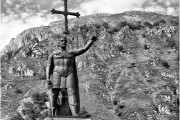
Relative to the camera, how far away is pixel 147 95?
78375mm

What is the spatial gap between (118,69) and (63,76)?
8073 centimetres

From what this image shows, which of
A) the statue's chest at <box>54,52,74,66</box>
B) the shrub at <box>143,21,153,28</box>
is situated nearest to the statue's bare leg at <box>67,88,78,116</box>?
the statue's chest at <box>54,52,74,66</box>

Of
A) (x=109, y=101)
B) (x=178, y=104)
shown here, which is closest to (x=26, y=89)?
(x=109, y=101)

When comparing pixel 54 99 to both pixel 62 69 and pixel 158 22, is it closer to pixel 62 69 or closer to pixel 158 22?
pixel 62 69

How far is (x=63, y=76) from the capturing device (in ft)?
41.2

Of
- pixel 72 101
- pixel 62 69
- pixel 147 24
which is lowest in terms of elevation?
pixel 72 101

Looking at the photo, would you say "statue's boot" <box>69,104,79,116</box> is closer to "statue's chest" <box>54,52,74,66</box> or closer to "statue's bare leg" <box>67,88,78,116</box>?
"statue's bare leg" <box>67,88,78,116</box>

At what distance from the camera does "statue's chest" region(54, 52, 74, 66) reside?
12.7 metres

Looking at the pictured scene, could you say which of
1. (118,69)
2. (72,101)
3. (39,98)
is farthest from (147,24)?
(72,101)

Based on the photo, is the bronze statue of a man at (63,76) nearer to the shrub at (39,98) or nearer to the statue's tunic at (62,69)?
the statue's tunic at (62,69)

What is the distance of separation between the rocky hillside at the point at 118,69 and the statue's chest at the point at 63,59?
155ft

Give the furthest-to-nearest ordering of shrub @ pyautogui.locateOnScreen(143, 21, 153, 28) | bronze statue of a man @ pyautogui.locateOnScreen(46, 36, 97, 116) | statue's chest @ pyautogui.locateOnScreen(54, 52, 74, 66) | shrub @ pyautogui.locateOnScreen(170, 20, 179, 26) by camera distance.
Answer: shrub @ pyautogui.locateOnScreen(143, 21, 153, 28)
shrub @ pyautogui.locateOnScreen(170, 20, 179, 26)
statue's chest @ pyautogui.locateOnScreen(54, 52, 74, 66)
bronze statue of a man @ pyautogui.locateOnScreen(46, 36, 97, 116)

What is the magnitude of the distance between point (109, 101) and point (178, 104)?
574 inches

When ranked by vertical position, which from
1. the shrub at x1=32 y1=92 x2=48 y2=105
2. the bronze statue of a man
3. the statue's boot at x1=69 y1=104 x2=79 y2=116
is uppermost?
the bronze statue of a man
